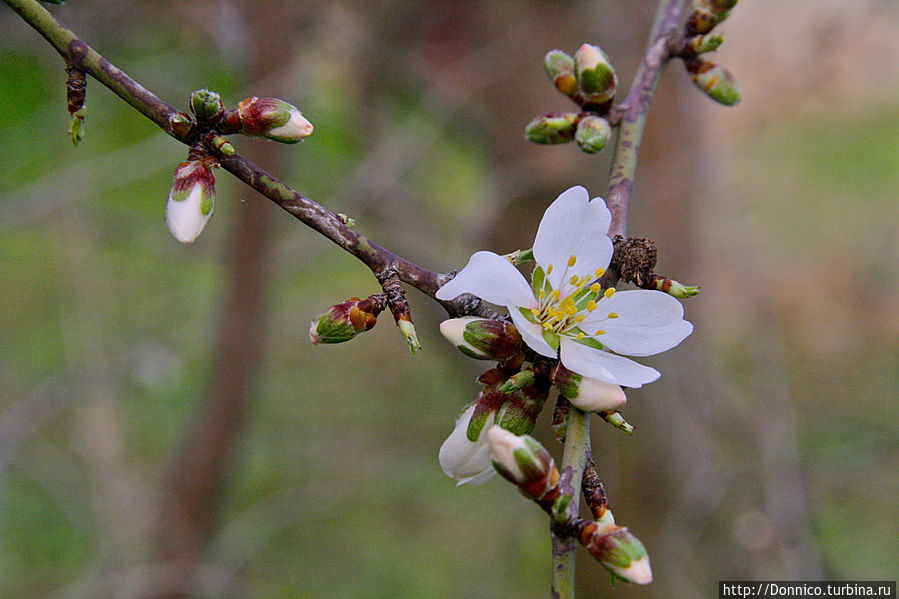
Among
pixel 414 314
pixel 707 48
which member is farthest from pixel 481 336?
pixel 414 314

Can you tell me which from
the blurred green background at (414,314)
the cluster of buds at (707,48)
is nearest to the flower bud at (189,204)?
the cluster of buds at (707,48)

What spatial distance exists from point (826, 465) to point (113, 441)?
3331 millimetres

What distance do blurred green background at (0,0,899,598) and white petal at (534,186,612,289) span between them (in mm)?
1293

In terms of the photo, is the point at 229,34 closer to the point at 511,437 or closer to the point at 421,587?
the point at 421,587

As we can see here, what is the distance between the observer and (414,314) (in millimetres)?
2912

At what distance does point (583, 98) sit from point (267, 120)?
0.48 metres

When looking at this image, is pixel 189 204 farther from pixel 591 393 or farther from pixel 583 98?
pixel 583 98

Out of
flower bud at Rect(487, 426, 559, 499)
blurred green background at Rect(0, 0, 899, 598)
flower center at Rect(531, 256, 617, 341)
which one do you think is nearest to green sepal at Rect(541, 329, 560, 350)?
flower center at Rect(531, 256, 617, 341)

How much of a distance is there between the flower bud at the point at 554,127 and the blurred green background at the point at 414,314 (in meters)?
1.09

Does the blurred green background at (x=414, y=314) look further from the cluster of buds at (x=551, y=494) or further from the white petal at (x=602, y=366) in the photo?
the cluster of buds at (x=551, y=494)

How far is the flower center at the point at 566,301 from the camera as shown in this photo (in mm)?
900

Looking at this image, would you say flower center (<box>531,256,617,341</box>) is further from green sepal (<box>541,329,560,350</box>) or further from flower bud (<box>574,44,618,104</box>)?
flower bud (<box>574,44,618,104</box>)

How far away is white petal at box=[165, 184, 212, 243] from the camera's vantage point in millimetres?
764

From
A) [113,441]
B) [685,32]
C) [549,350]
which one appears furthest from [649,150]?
[113,441]
